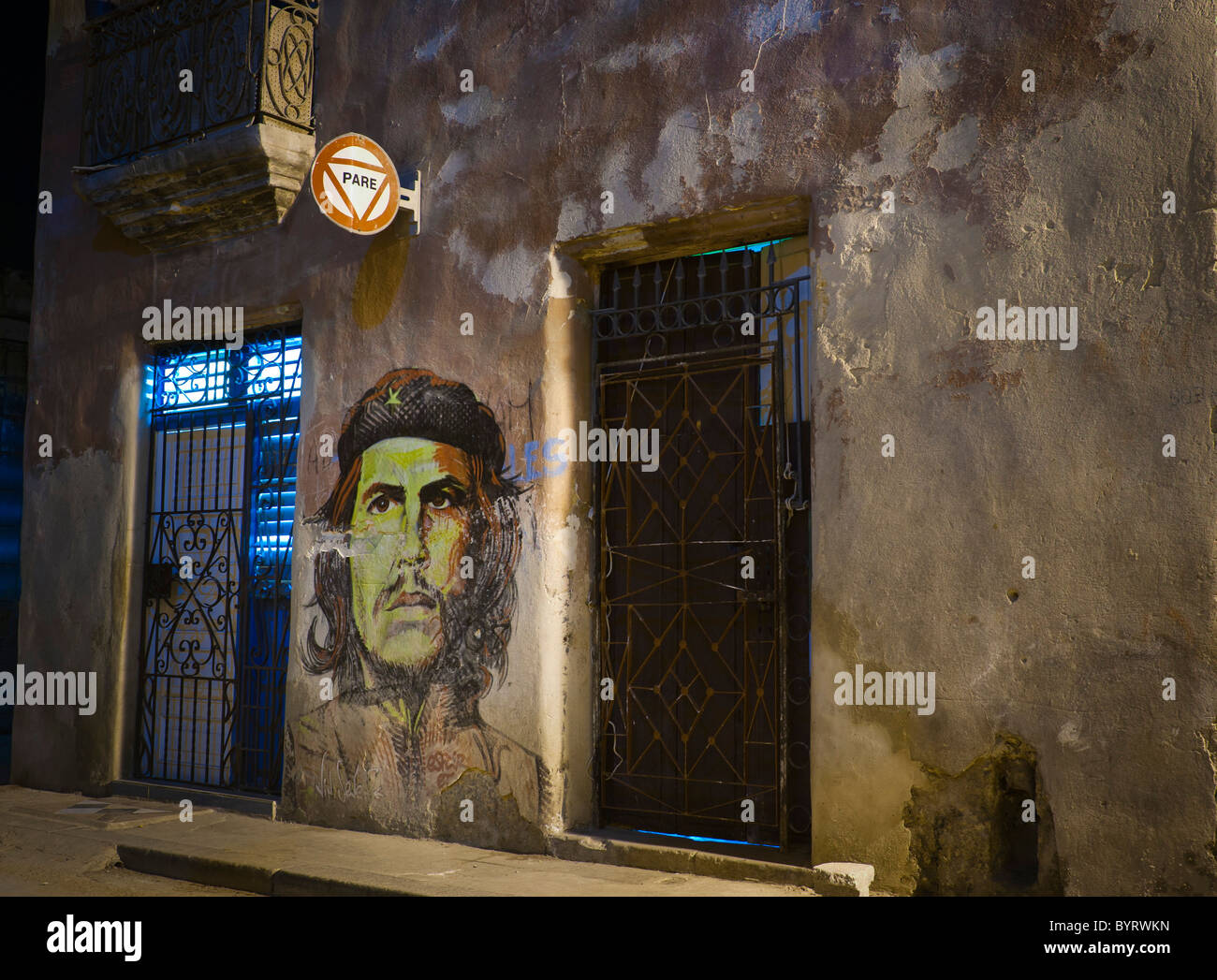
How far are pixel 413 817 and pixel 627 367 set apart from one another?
9.38 ft

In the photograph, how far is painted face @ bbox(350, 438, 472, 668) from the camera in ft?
21.7

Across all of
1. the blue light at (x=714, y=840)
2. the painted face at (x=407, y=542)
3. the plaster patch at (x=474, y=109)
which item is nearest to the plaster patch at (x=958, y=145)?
the plaster patch at (x=474, y=109)

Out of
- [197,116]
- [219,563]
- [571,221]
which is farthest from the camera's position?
[219,563]

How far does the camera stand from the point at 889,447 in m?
5.14

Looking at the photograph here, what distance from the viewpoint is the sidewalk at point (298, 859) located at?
532 centimetres

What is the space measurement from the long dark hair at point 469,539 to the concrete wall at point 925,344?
11 cm

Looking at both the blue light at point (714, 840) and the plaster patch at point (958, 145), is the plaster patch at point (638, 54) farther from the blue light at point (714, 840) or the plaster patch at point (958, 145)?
the blue light at point (714, 840)

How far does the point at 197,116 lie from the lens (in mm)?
7805

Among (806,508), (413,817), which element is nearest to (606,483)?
(806,508)

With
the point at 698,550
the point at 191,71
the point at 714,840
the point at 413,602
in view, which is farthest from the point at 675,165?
the point at 191,71

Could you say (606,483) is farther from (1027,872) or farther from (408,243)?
(1027,872)

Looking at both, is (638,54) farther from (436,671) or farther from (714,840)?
(714,840)

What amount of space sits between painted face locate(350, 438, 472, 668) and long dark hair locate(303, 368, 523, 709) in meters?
0.07

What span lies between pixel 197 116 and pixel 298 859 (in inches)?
198
